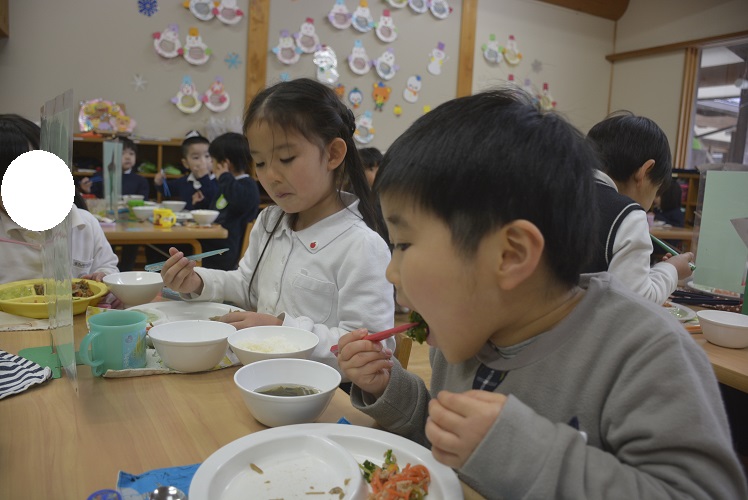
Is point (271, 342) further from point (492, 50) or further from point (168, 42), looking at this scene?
point (492, 50)

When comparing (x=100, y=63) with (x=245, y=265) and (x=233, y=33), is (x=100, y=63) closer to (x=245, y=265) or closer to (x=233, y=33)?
(x=233, y=33)

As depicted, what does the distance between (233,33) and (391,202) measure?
5826 mm

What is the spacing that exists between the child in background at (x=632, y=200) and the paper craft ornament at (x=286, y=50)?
463cm

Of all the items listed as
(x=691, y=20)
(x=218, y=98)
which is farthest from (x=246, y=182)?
(x=691, y=20)

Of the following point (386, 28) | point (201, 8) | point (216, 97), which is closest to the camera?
point (201, 8)

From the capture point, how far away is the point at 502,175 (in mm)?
691

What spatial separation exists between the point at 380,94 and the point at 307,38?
1050 mm

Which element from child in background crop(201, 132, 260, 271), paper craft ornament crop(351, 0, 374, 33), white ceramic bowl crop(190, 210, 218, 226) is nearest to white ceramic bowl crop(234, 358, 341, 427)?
white ceramic bowl crop(190, 210, 218, 226)

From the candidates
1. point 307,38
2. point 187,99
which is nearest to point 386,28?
point 307,38

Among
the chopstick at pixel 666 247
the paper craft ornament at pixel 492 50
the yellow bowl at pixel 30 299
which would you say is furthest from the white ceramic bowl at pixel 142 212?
the paper craft ornament at pixel 492 50

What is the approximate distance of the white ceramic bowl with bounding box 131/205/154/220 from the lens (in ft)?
12.0

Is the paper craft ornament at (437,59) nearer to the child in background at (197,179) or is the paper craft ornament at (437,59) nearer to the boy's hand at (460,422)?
the child in background at (197,179)

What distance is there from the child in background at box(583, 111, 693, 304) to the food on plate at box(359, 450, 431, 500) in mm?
1167

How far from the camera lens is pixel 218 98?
5910 mm
